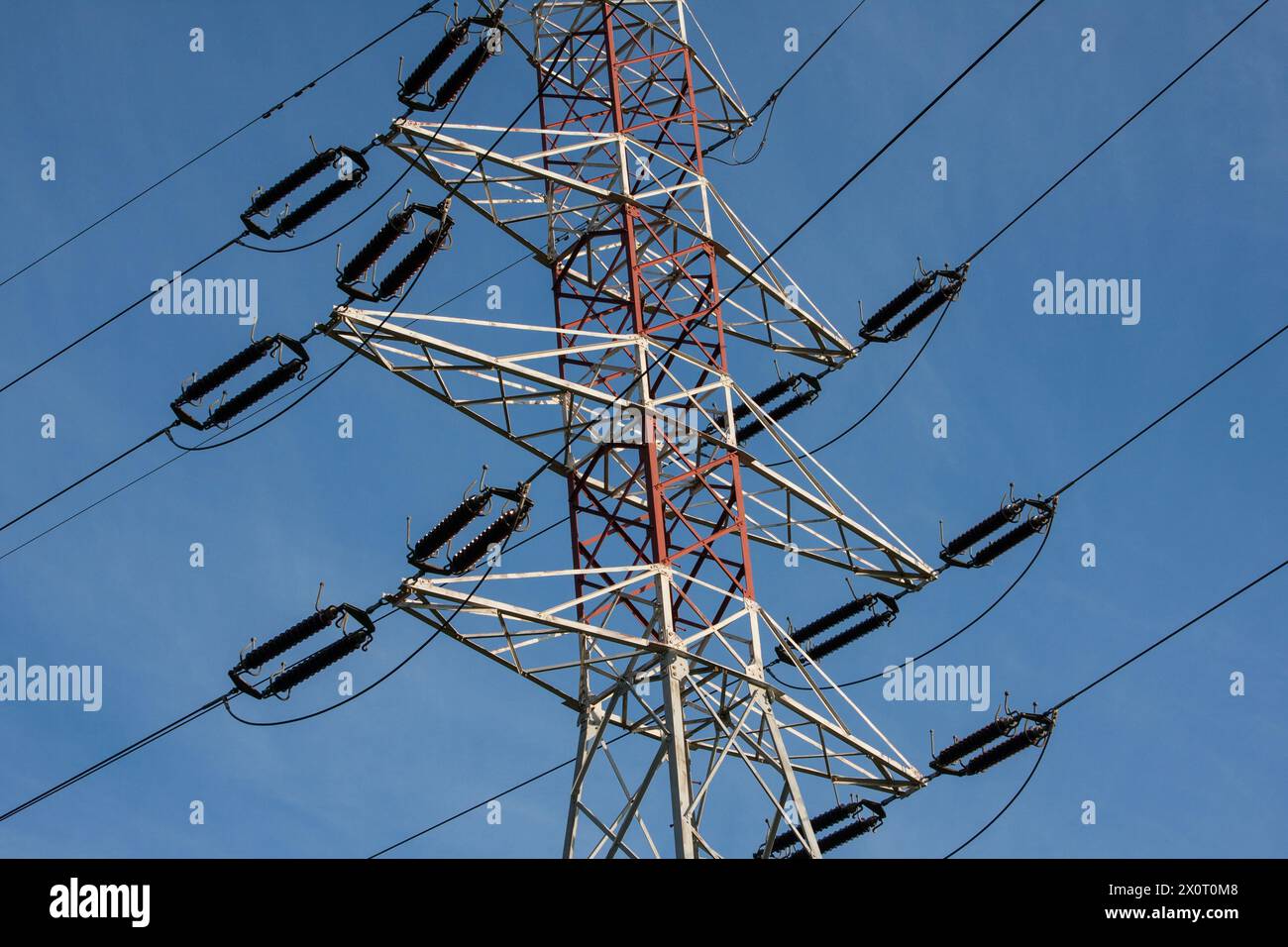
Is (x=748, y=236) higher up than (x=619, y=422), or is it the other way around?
(x=748, y=236)

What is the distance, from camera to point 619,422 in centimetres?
2367

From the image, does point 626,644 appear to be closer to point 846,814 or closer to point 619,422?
point 619,422

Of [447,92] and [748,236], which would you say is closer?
[447,92]

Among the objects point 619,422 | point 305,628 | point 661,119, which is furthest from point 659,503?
point 661,119

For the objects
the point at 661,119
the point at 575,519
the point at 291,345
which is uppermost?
the point at 661,119
